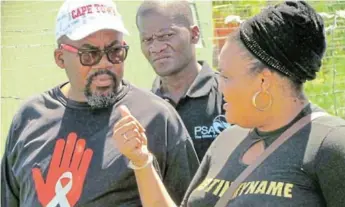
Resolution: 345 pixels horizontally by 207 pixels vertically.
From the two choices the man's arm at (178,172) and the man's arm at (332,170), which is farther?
the man's arm at (178,172)

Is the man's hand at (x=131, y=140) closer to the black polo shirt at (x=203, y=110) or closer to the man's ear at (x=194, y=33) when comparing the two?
the black polo shirt at (x=203, y=110)

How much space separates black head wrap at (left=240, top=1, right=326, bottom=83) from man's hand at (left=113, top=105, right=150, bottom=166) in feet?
1.74

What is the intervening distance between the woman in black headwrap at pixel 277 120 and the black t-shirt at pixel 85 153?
49 cm

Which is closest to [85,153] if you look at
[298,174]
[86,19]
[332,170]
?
[86,19]

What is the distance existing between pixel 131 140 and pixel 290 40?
683 mm

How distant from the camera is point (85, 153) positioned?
10.8 ft

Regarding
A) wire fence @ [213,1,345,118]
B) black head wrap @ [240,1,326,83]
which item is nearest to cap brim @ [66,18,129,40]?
black head wrap @ [240,1,326,83]

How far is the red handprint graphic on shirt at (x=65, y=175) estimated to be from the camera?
325cm

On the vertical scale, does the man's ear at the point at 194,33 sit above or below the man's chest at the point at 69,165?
above

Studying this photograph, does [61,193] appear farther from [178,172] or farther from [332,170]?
[332,170]

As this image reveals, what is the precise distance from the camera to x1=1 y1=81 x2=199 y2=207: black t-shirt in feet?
10.5

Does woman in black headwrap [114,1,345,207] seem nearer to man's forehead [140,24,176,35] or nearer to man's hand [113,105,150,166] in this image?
man's hand [113,105,150,166]

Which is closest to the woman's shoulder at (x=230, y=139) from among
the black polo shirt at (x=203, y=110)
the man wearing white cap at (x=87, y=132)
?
the man wearing white cap at (x=87, y=132)

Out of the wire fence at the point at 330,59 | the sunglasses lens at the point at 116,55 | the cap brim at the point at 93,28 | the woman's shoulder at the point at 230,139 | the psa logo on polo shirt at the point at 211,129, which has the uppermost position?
the cap brim at the point at 93,28
